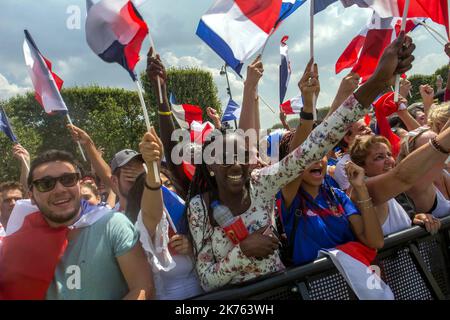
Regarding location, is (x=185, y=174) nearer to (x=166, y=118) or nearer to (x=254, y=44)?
(x=166, y=118)

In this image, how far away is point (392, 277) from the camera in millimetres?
2020

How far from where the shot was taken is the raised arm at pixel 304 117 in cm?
209

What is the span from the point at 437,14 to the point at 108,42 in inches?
88.8

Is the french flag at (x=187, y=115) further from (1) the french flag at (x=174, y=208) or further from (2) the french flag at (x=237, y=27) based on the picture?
(1) the french flag at (x=174, y=208)

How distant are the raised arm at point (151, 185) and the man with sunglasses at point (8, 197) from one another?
2917 millimetres

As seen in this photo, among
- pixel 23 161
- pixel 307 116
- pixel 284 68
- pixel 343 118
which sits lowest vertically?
pixel 343 118

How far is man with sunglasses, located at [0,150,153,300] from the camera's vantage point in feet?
6.31

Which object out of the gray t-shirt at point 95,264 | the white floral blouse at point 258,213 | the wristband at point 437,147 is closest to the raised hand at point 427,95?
the wristband at point 437,147

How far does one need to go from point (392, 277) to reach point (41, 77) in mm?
3965

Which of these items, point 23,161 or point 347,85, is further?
point 23,161

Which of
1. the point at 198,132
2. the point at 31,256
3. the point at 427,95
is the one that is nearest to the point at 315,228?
the point at 31,256

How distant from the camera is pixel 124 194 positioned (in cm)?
304

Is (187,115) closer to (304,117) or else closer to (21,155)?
(21,155)

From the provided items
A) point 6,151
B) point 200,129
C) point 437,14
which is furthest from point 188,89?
point 437,14
